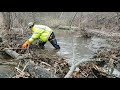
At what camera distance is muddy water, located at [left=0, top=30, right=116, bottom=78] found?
6.30m

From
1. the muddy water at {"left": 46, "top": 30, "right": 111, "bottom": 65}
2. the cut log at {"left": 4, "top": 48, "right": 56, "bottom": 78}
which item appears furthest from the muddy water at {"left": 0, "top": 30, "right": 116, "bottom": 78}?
the cut log at {"left": 4, "top": 48, "right": 56, "bottom": 78}

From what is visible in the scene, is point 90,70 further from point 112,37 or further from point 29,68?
point 112,37

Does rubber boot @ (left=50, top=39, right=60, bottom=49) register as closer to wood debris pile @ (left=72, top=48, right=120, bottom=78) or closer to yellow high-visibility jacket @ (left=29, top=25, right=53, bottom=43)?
yellow high-visibility jacket @ (left=29, top=25, right=53, bottom=43)

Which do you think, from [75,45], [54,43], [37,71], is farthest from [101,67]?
[75,45]

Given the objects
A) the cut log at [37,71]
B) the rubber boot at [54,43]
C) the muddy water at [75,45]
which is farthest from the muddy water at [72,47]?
the cut log at [37,71]

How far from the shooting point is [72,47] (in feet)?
26.9

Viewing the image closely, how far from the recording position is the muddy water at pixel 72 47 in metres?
6.30

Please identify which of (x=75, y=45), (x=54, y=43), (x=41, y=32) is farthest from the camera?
(x=75, y=45)

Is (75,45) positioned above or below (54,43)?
below

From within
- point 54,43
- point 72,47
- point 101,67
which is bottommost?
point 101,67

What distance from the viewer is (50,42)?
313 inches

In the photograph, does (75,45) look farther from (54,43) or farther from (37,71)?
(37,71)
